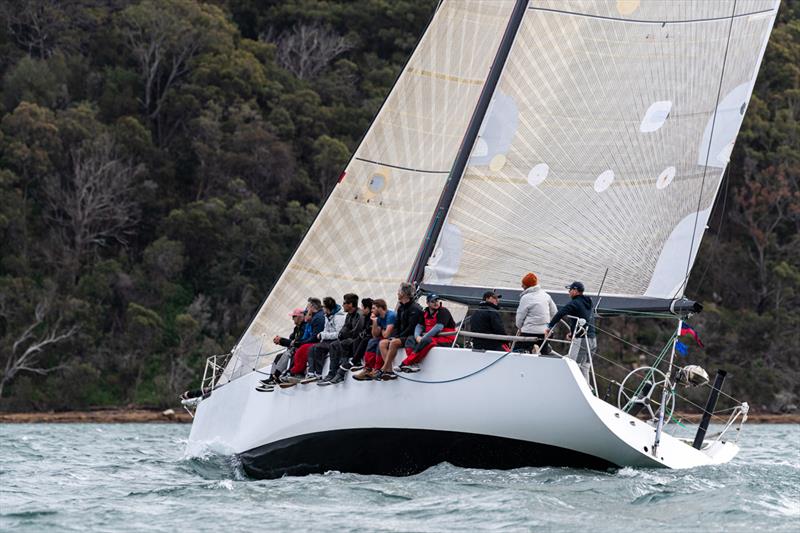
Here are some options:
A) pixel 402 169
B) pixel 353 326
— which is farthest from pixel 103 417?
pixel 353 326

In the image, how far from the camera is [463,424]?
533 inches

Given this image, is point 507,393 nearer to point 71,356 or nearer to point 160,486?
point 160,486

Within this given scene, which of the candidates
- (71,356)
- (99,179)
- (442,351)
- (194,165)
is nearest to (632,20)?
(442,351)

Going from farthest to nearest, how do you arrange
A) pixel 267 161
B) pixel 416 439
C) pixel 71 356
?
pixel 267 161
pixel 71 356
pixel 416 439

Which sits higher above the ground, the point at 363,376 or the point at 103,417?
the point at 103,417

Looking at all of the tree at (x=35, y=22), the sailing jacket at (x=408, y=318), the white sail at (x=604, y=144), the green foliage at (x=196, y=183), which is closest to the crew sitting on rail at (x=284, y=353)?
the white sail at (x=604, y=144)

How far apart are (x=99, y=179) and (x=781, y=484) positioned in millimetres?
34244

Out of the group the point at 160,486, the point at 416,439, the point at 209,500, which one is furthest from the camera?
the point at 160,486

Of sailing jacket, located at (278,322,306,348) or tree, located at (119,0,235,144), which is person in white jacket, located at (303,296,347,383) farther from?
tree, located at (119,0,235,144)

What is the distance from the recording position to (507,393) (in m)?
13.4

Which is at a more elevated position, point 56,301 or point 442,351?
point 56,301

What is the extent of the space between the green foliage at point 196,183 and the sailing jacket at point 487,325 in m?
27.9

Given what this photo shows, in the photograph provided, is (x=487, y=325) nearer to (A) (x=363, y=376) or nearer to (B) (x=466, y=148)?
(A) (x=363, y=376)

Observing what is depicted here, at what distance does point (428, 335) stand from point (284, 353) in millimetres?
2546
